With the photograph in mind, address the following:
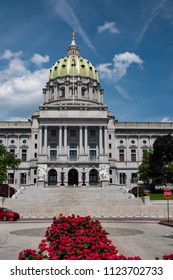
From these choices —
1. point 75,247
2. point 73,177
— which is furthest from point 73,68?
point 75,247

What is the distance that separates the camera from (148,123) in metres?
97.1

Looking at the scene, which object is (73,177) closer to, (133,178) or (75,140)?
(75,140)

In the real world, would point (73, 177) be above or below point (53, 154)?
below

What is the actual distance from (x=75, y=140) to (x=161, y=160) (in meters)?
25.3

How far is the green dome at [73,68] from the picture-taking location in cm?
11019

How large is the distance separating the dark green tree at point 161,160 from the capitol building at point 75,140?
39.7 ft

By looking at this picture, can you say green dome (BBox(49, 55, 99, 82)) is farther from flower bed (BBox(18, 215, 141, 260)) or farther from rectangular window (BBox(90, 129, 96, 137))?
flower bed (BBox(18, 215, 141, 260))

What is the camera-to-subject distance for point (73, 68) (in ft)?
363

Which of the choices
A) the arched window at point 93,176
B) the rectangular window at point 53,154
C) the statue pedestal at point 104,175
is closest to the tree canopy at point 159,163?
the statue pedestal at point 104,175

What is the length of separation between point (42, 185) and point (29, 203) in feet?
91.5

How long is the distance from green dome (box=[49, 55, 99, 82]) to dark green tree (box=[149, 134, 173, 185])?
46612mm

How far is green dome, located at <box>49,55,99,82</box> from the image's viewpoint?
11019cm
